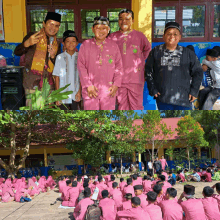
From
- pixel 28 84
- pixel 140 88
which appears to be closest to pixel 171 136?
pixel 140 88

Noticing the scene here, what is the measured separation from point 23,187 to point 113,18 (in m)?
3.98

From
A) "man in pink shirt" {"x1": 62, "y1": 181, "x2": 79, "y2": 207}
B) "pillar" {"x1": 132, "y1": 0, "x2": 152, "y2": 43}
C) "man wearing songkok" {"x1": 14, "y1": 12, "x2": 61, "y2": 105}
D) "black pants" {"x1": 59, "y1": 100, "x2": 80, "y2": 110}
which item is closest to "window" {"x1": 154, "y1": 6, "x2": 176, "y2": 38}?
"pillar" {"x1": 132, "y1": 0, "x2": 152, "y2": 43}

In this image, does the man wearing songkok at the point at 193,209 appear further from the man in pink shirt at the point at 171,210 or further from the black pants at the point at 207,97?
the black pants at the point at 207,97

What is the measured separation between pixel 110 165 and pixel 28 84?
7.66 ft

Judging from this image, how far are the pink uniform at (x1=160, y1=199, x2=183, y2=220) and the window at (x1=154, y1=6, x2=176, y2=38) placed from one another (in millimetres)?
2372

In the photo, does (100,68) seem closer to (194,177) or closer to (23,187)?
(194,177)

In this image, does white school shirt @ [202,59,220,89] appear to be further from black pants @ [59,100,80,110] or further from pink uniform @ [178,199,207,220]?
black pants @ [59,100,80,110]

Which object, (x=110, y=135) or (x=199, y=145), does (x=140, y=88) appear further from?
(x=199, y=145)

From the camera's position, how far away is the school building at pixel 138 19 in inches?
144

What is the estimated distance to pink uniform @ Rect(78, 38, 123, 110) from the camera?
337 cm

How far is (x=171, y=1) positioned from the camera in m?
3.79

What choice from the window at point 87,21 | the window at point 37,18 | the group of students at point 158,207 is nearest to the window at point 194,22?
the window at point 87,21

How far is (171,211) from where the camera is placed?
10.2 feet

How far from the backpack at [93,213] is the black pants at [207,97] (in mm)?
2135
